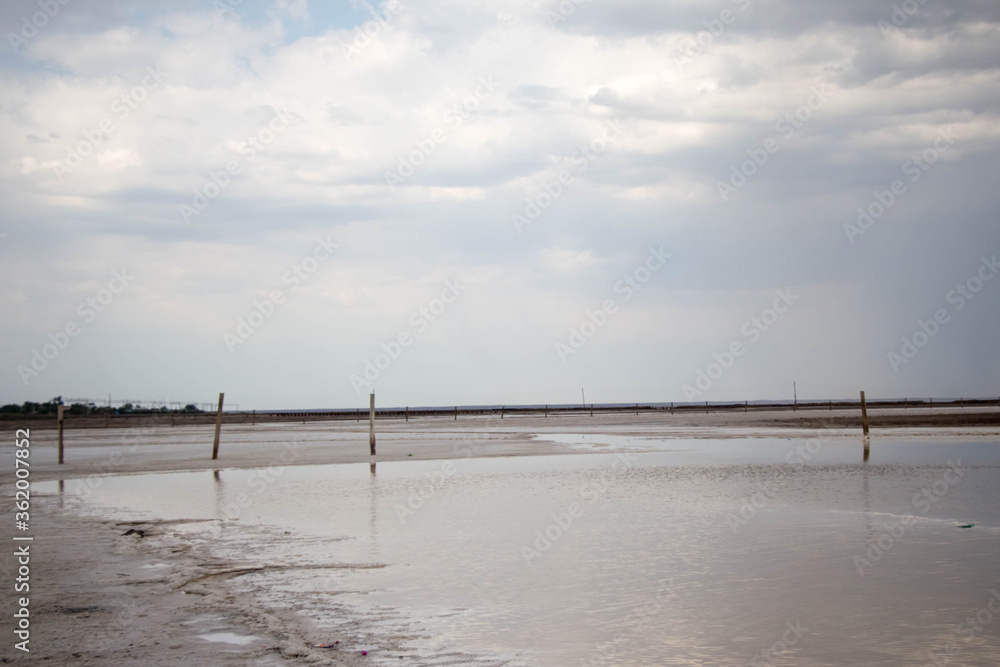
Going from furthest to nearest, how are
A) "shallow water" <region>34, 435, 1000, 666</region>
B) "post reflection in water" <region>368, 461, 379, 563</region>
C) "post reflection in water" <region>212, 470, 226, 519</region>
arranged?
"post reflection in water" <region>212, 470, 226, 519</region>, "post reflection in water" <region>368, 461, 379, 563</region>, "shallow water" <region>34, 435, 1000, 666</region>

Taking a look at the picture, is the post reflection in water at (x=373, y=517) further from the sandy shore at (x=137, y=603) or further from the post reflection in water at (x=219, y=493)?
the post reflection in water at (x=219, y=493)

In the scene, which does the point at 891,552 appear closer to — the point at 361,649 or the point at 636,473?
the point at 361,649

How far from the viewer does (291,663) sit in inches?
271

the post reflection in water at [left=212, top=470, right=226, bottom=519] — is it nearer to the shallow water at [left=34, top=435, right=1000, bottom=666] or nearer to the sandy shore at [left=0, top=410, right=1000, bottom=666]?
the shallow water at [left=34, top=435, right=1000, bottom=666]

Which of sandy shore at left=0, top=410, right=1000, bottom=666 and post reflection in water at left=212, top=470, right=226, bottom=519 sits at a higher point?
sandy shore at left=0, top=410, right=1000, bottom=666

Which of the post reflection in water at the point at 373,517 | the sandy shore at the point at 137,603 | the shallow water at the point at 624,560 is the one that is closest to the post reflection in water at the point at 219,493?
the shallow water at the point at 624,560

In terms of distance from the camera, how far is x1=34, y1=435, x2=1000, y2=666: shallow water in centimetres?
774

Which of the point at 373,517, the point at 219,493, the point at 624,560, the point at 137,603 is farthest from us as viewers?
the point at 219,493

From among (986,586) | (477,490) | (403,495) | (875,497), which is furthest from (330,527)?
(875,497)

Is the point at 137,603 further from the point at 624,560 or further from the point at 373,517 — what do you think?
the point at 373,517

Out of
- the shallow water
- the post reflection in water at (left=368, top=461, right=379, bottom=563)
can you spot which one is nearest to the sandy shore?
the shallow water

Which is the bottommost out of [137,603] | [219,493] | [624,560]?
[219,493]

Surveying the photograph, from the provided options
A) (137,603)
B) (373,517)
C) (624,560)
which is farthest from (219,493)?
(624,560)

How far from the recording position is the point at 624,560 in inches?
448
